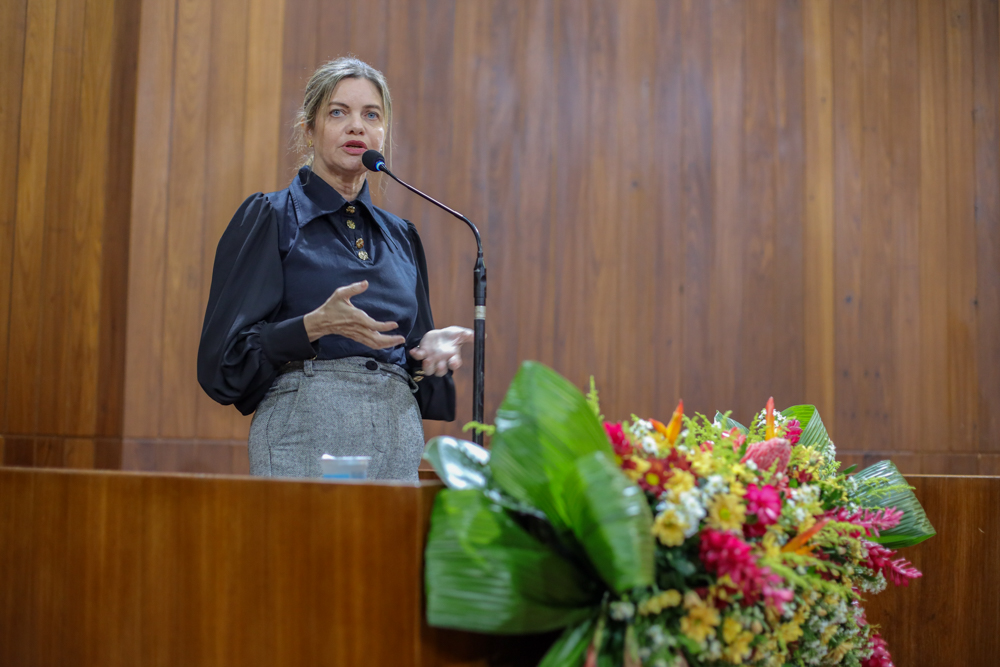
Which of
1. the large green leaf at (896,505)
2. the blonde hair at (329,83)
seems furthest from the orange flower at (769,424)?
the blonde hair at (329,83)

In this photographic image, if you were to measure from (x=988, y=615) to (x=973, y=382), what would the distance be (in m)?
1.90

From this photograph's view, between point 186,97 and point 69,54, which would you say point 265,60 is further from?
point 69,54

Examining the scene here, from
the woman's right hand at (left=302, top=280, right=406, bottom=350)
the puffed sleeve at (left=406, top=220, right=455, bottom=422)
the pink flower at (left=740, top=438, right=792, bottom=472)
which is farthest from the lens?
the puffed sleeve at (left=406, top=220, right=455, bottom=422)

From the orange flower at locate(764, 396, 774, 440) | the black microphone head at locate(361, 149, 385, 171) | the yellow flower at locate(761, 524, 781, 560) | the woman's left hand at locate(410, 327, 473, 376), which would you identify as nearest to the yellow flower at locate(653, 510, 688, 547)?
the yellow flower at locate(761, 524, 781, 560)

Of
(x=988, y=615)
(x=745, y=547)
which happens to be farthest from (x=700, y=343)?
(x=745, y=547)

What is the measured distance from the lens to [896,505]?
1.19 m

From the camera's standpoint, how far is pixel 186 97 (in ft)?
9.12

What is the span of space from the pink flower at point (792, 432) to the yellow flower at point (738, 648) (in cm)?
36

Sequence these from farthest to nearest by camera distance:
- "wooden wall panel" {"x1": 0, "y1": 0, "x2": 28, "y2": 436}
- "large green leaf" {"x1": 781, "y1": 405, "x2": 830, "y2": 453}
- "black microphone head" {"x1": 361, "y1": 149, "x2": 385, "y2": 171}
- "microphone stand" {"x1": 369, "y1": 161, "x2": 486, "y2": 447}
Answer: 1. "wooden wall panel" {"x1": 0, "y1": 0, "x2": 28, "y2": 436}
2. "black microphone head" {"x1": 361, "y1": 149, "x2": 385, "y2": 171}
3. "microphone stand" {"x1": 369, "y1": 161, "x2": 486, "y2": 447}
4. "large green leaf" {"x1": 781, "y1": 405, "x2": 830, "y2": 453}

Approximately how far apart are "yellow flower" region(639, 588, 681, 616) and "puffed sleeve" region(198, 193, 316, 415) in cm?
84

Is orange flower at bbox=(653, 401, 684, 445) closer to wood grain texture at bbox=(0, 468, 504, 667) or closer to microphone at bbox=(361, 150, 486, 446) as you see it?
wood grain texture at bbox=(0, 468, 504, 667)

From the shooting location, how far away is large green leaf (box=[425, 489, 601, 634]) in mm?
786

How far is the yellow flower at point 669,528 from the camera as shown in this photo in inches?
32.1

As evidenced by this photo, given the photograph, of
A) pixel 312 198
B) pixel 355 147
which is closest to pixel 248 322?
pixel 312 198
